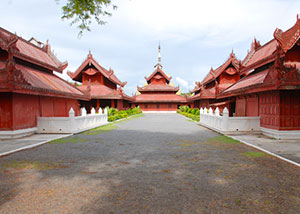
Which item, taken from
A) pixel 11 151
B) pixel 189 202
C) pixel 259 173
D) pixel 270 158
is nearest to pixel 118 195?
pixel 189 202

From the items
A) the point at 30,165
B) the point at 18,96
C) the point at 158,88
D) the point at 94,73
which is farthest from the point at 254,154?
the point at 158,88

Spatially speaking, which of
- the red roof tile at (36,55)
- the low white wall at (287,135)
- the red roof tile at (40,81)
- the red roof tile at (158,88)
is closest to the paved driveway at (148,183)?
the low white wall at (287,135)

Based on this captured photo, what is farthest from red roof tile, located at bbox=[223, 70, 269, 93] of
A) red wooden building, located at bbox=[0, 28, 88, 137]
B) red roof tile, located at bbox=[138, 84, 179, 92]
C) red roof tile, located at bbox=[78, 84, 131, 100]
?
red roof tile, located at bbox=[138, 84, 179, 92]

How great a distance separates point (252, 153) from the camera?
6.59 meters

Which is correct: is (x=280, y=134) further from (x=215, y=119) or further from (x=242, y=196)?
(x=242, y=196)

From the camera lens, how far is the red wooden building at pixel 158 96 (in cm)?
4478

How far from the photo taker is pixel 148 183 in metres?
4.05

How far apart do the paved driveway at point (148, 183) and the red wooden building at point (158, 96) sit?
38212 mm

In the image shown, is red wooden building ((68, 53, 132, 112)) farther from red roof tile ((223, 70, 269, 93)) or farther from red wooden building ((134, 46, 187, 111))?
red roof tile ((223, 70, 269, 93))

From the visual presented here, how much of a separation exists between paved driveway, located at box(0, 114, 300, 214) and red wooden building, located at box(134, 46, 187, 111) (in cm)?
3821

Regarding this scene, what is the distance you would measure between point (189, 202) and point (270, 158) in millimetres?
4009

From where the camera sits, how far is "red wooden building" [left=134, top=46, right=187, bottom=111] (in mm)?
44781

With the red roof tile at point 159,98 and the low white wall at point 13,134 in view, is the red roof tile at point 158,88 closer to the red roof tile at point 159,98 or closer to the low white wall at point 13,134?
the red roof tile at point 159,98

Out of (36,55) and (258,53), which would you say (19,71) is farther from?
(258,53)
